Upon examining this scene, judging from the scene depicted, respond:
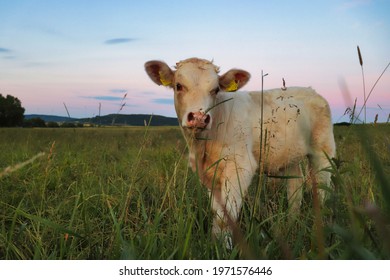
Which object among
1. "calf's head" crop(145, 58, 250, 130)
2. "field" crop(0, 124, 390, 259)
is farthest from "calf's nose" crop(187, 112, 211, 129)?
"field" crop(0, 124, 390, 259)

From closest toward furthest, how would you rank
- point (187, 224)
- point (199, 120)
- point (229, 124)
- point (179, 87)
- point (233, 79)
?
point (187, 224) < point (199, 120) < point (179, 87) < point (229, 124) < point (233, 79)

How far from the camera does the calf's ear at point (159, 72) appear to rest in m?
4.42

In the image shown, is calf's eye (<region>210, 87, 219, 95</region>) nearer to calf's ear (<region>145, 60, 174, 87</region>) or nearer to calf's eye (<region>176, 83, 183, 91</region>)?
calf's eye (<region>176, 83, 183, 91</region>)

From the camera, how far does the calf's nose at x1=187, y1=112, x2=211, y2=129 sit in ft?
11.0

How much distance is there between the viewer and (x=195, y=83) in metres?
4.06

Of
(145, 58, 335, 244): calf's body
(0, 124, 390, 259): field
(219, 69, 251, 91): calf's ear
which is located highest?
(219, 69, 251, 91): calf's ear

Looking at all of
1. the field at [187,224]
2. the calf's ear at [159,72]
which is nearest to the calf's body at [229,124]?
the calf's ear at [159,72]

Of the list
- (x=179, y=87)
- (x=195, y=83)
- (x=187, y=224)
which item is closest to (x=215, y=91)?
(x=195, y=83)

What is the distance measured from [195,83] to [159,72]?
2.00ft

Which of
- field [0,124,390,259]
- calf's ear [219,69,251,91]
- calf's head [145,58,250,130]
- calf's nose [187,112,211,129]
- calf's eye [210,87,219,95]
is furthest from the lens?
calf's ear [219,69,251,91]

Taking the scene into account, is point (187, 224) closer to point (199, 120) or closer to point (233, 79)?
point (199, 120)
